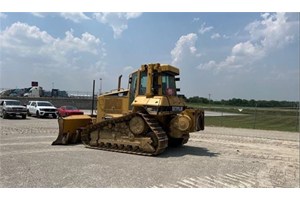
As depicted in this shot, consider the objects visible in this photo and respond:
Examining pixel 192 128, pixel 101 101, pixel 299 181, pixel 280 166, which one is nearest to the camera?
pixel 299 181

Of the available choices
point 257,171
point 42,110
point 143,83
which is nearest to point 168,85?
point 143,83

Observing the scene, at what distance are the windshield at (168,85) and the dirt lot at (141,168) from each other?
2133 millimetres

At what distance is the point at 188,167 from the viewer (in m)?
9.19

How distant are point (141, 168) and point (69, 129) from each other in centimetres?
521

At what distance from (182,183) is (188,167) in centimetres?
184

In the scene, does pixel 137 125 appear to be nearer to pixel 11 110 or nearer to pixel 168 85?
pixel 168 85

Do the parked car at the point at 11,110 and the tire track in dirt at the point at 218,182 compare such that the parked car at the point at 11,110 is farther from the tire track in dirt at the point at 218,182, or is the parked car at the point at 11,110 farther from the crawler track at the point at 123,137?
the tire track in dirt at the point at 218,182

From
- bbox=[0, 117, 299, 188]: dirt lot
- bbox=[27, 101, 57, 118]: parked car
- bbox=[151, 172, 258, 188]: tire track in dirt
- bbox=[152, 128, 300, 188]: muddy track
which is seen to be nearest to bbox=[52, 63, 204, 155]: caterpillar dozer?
bbox=[0, 117, 299, 188]: dirt lot

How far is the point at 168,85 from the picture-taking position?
40.6 feet

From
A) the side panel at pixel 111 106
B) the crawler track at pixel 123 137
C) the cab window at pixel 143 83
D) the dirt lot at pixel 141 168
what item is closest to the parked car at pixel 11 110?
the dirt lot at pixel 141 168

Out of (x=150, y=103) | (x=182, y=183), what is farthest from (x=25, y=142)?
(x=182, y=183)

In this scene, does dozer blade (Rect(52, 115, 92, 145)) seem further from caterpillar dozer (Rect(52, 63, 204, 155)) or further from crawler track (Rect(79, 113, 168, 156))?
crawler track (Rect(79, 113, 168, 156))

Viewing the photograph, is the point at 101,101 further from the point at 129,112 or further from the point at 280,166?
the point at 280,166

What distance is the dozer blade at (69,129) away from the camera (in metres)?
12.9
